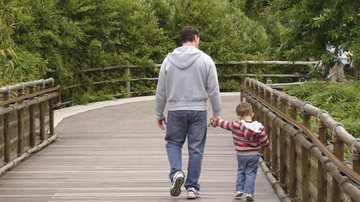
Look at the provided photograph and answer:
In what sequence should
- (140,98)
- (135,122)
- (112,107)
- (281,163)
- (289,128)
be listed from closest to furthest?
(289,128) < (281,163) < (135,122) < (112,107) < (140,98)

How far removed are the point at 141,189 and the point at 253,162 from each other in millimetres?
1258

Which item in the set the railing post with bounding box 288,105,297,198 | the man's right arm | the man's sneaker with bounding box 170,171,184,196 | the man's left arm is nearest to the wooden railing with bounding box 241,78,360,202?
the railing post with bounding box 288,105,297,198

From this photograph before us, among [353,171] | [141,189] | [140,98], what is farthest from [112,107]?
[353,171]

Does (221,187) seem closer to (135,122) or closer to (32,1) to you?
(135,122)

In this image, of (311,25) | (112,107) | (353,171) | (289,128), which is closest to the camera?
(353,171)

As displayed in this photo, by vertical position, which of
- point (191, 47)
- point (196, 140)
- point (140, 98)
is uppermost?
point (191, 47)

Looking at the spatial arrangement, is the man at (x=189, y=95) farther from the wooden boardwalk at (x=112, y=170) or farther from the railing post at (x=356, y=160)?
the railing post at (x=356, y=160)

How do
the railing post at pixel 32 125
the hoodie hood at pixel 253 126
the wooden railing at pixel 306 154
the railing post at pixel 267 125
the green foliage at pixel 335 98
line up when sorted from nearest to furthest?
the wooden railing at pixel 306 154
the hoodie hood at pixel 253 126
the railing post at pixel 267 125
the railing post at pixel 32 125
the green foliage at pixel 335 98

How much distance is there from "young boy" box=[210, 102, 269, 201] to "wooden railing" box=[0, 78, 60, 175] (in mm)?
2933

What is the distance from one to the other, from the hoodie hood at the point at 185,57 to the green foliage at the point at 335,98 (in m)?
4.32

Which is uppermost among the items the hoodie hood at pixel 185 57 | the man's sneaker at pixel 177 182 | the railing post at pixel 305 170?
the hoodie hood at pixel 185 57

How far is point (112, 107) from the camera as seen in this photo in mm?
17547

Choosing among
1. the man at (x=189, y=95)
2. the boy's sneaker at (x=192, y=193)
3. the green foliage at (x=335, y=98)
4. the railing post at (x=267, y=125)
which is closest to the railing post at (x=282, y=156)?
the man at (x=189, y=95)

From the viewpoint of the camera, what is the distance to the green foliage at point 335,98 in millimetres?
11445
